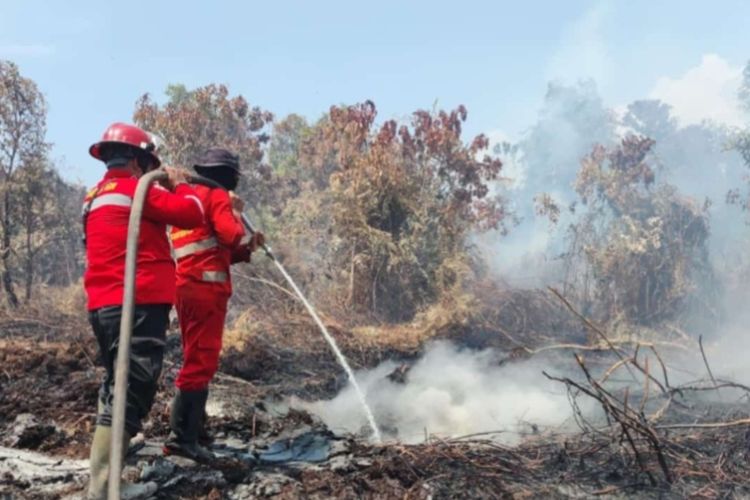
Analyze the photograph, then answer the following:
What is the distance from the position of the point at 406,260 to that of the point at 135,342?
809 centimetres

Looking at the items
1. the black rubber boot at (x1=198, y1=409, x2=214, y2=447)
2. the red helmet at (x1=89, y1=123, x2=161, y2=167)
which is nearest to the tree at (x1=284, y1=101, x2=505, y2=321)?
the black rubber boot at (x1=198, y1=409, x2=214, y2=447)

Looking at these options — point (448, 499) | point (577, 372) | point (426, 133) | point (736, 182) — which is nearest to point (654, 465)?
point (448, 499)

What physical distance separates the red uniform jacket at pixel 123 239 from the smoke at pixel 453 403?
2.39 meters

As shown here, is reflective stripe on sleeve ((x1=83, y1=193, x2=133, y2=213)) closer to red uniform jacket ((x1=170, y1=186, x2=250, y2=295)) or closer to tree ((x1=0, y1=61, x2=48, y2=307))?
red uniform jacket ((x1=170, y1=186, x2=250, y2=295))

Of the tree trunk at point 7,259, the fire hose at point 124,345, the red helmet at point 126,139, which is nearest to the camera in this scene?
the fire hose at point 124,345

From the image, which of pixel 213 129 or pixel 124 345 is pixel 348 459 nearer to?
pixel 124 345

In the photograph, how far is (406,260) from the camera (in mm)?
10742

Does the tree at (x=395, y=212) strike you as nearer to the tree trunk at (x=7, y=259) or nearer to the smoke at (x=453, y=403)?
the smoke at (x=453, y=403)

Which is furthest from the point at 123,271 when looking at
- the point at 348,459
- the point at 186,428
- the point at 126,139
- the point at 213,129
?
the point at 213,129

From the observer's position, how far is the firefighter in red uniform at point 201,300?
11.0ft

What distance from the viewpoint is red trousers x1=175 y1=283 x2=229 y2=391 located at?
11.1 ft

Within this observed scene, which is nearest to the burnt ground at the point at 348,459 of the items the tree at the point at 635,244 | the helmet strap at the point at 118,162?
the helmet strap at the point at 118,162

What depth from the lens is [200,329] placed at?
135 inches

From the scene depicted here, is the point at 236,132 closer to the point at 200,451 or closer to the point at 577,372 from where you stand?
the point at 577,372
